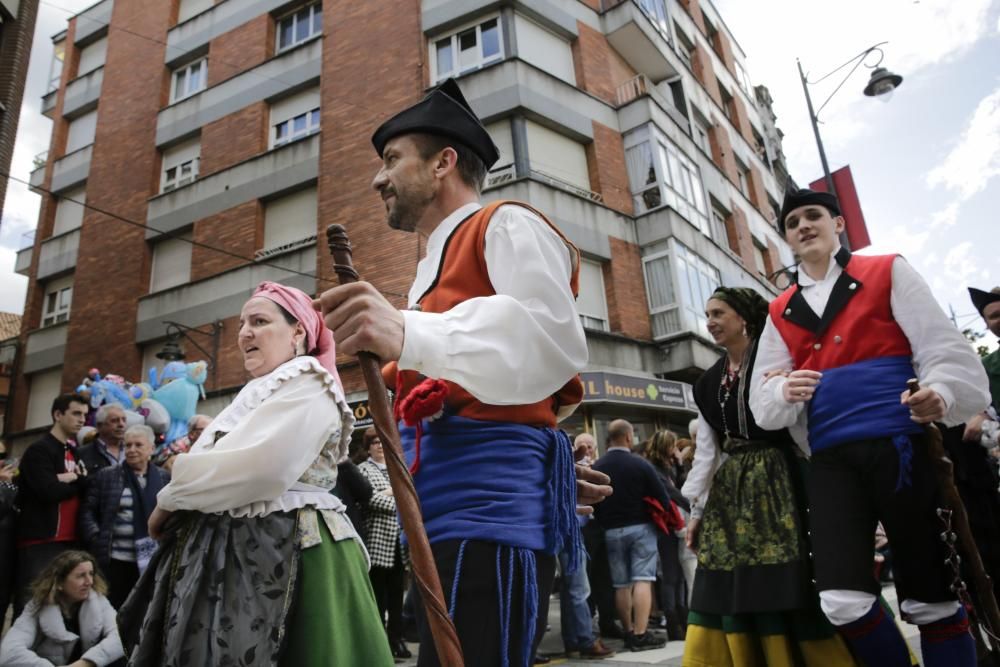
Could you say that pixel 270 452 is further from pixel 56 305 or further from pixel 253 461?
pixel 56 305

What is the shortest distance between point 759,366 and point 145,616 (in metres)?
2.69

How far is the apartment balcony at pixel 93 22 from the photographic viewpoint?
23.5 m

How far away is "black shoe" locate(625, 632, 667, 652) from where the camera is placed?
237 inches

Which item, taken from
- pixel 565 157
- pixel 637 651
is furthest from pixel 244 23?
pixel 637 651

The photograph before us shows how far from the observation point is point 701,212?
19078mm

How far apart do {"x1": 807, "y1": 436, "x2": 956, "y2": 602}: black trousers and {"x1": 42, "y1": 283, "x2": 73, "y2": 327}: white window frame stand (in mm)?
23316

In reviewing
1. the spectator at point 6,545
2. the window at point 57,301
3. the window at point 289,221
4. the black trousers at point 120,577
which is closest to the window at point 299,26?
the window at point 289,221

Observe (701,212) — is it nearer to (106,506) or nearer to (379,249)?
(379,249)

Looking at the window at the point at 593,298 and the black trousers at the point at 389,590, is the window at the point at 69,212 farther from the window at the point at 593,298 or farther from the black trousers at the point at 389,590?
the black trousers at the point at 389,590

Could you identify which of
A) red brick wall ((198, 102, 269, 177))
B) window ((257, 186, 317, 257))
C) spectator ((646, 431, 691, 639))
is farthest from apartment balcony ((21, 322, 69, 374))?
spectator ((646, 431, 691, 639))

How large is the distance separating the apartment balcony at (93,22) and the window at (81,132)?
2918mm

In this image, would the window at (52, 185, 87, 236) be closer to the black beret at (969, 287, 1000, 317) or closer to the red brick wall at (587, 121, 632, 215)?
the red brick wall at (587, 121, 632, 215)

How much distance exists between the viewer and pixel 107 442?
5934mm

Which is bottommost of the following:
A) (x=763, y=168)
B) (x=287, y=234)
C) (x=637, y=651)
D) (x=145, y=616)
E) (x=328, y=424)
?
(x=637, y=651)
